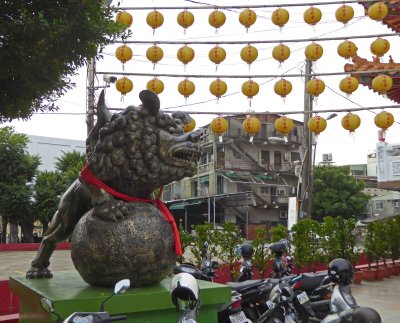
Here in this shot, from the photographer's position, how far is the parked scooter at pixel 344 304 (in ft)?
9.12

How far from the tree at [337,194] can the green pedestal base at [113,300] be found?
1300 inches

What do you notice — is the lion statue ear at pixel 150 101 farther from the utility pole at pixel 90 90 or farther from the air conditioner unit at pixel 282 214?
the air conditioner unit at pixel 282 214

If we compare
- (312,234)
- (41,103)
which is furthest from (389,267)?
(41,103)

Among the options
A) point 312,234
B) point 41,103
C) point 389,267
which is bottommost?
point 389,267

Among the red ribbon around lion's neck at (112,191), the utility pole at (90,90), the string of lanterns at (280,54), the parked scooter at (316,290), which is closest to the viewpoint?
the red ribbon around lion's neck at (112,191)

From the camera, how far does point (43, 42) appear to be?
4.58 m

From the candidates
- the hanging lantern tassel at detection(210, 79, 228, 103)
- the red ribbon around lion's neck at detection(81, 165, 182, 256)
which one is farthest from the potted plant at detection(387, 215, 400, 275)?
the red ribbon around lion's neck at detection(81, 165, 182, 256)

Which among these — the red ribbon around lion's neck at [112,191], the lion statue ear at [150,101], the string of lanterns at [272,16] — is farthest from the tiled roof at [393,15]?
the red ribbon around lion's neck at [112,191]

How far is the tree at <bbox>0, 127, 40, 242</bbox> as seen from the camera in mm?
23656

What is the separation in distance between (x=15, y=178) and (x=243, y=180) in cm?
1662

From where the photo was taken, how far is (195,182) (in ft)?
121

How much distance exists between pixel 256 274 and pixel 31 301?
734cm

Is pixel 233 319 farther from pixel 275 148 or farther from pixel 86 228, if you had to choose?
pixel 275 148

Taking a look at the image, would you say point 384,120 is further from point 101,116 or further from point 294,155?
point 294,155
